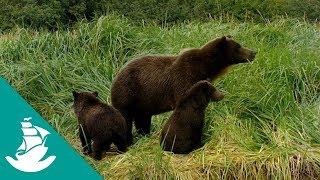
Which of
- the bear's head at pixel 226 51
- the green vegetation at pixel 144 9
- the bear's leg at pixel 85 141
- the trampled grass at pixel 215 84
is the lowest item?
the green vegetation at pixel 144 9

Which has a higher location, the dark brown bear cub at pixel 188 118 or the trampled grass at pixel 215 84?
the dark brown bear cub at pixel 188 118

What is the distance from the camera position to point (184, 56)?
632 centimetres

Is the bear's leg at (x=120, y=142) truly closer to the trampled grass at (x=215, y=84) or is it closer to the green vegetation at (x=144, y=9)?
the trampled grass at (x=215, y=84)

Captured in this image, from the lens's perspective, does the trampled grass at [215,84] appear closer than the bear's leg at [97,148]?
Yes

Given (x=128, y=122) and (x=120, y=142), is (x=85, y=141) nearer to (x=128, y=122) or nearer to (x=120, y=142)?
(x=120, y=142)

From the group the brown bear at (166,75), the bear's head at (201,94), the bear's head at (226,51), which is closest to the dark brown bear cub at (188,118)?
the bear's head at (201,94)

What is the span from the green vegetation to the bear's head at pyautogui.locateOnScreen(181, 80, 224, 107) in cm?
1436

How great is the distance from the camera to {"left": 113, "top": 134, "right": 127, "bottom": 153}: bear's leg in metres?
6.07

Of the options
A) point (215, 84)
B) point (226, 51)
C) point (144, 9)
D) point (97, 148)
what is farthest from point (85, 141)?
point (144, 9)

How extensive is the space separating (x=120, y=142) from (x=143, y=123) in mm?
548

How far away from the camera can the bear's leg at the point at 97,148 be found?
6.05 metres

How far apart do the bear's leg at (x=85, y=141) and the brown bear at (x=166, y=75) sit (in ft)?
1.38

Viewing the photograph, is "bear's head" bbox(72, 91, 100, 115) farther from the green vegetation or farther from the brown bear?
the green vegetation

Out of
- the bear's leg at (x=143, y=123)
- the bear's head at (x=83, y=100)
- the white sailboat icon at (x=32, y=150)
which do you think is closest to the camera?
the white sailboat icon at (x=32, y=150)
